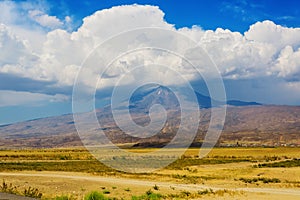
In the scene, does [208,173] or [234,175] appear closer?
[234,175]

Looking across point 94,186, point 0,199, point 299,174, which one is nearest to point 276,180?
point 299,174

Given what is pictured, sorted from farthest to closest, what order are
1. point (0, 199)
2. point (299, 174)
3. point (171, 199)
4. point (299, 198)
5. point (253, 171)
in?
point (253, 171) → point (299, 174) → point (299, 198) → point (171, 199) → point (0, 199)

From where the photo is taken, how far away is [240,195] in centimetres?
3209

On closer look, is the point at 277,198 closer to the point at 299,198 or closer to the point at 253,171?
the point at 299,198

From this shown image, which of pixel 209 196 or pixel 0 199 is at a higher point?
pixel 0 199

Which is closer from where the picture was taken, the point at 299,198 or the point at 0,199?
the point at 0,199

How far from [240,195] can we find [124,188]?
1171cm

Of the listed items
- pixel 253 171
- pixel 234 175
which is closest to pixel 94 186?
pixel 234 175

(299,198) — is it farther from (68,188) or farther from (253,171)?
(253,171)

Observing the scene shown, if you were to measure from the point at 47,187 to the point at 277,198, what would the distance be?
2033cm

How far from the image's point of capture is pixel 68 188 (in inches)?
1471

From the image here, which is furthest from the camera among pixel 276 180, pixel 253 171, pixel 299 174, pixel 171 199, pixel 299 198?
pixel 253 171

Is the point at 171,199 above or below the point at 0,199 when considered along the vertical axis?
below

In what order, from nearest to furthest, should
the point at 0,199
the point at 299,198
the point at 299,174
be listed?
the point at 0,199
the point at 299,198
the point at 299,174
